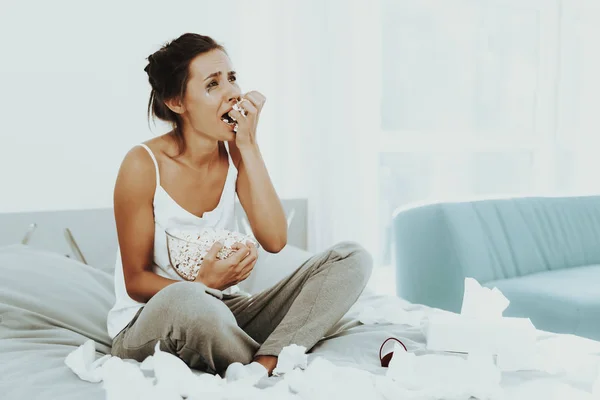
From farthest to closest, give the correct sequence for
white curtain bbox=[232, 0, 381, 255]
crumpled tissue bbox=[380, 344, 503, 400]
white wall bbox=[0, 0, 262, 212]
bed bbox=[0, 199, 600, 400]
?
1. white curtain bbox=[232, 0, 381, 255]
2. white wall bbox=[0, 0, 262, 212]
3. bed bbox=[0, 199, 600, 400]
4. crumpled tissue bbox=[380, 344, 503, 400]

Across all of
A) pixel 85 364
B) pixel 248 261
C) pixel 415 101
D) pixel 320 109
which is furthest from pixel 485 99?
pixel 85 364

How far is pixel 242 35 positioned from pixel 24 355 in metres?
1.73

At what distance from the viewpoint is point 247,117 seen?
1551 millimetres

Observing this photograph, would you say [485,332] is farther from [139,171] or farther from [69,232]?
[69,232]

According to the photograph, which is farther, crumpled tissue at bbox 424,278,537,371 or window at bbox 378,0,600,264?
window at bbox 378,0,600,264

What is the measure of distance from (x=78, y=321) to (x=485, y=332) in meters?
0.92

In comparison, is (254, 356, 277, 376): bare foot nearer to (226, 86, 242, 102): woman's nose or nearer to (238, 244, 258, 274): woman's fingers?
(238, 244, 258, 274): woman's fingers

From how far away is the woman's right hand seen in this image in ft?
4.46

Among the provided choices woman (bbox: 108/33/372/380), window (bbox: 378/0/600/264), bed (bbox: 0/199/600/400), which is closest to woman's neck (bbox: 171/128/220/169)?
woman (bbox: 108/33/372/380)

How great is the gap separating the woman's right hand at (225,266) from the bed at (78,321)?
0.23 meters

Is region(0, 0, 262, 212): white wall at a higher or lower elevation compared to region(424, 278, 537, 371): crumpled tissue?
higher

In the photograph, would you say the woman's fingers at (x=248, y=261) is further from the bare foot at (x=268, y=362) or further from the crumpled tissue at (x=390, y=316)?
the crumpled tissue at (x=390, y=316)

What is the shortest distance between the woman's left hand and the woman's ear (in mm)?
116

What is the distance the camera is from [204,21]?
101 inches
